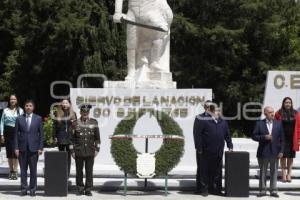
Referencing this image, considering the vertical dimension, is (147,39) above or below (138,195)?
above

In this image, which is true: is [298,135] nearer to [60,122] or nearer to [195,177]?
[195,177]

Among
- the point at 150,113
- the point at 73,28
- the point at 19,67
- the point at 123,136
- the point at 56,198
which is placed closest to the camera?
the point at 56,198

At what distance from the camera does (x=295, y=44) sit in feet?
93.9

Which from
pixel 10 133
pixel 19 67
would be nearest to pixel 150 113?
pixel 10 133

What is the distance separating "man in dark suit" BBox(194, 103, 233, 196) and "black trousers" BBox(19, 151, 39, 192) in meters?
2.74

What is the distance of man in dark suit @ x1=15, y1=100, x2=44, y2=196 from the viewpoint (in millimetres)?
9969

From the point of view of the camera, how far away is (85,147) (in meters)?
9.98

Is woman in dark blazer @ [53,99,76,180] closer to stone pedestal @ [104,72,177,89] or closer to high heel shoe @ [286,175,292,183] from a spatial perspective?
stone pedestal @ [104,72,177,89]

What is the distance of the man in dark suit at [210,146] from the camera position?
33.3ft

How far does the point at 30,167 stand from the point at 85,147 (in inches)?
38.0

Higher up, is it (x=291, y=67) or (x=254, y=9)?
(x=254, y=9)

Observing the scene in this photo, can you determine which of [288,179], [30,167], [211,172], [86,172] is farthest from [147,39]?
[288,179]

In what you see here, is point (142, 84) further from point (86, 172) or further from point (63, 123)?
point (86, 172)

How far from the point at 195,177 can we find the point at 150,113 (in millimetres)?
1553
